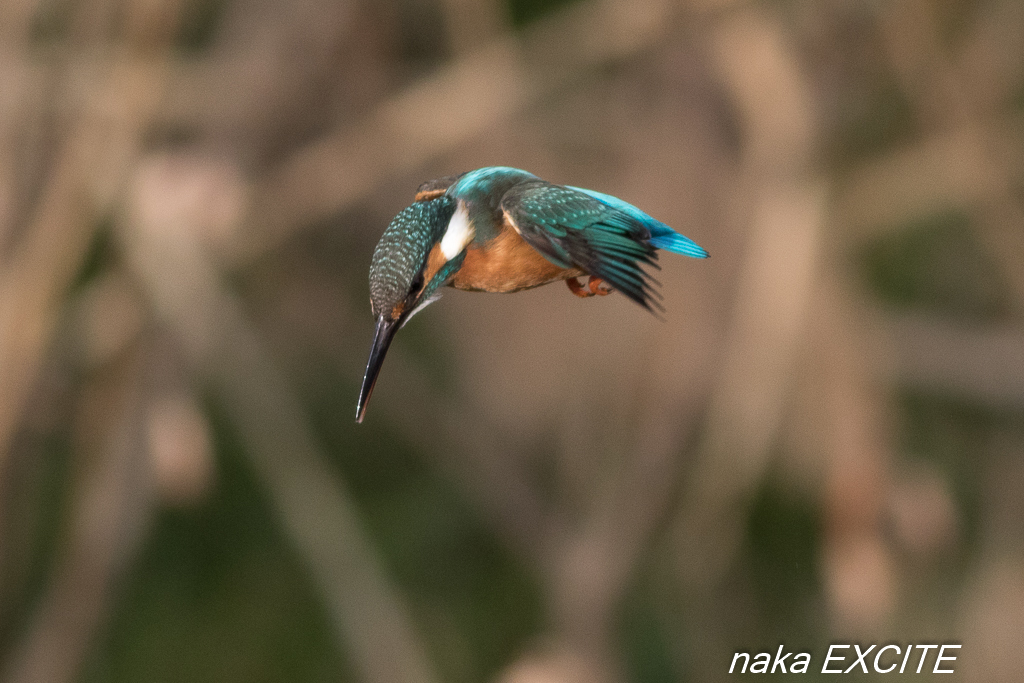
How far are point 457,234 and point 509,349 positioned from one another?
328 cm

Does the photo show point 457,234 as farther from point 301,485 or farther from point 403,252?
point 301,485

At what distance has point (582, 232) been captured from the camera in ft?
1.64

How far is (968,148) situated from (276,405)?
1686 millimetres

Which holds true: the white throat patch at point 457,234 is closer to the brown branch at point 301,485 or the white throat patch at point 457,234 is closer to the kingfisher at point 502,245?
the kingfisher at point 502,245

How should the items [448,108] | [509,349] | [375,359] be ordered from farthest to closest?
[509,349], [448,108], [375,359]

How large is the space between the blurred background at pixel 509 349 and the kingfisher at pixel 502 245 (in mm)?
695

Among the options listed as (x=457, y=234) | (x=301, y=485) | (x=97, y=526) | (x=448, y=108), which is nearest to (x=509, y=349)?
(x=301, y=485)

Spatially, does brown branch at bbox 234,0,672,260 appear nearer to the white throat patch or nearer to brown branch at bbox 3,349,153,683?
brown branch at bbox 3,349,153,683

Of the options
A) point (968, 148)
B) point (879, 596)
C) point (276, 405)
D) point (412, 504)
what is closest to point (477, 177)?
point (968, 148)

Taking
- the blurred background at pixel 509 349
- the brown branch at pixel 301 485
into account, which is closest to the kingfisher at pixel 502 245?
the blurred background at pixel 509 349

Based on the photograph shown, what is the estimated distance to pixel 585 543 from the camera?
3398mm

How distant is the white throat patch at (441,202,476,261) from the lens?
1.81ft

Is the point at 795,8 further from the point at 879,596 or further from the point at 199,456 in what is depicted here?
the point at 199,456

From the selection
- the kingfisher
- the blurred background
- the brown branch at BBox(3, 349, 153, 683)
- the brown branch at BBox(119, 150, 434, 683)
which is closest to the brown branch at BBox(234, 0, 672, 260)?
the blurred background
